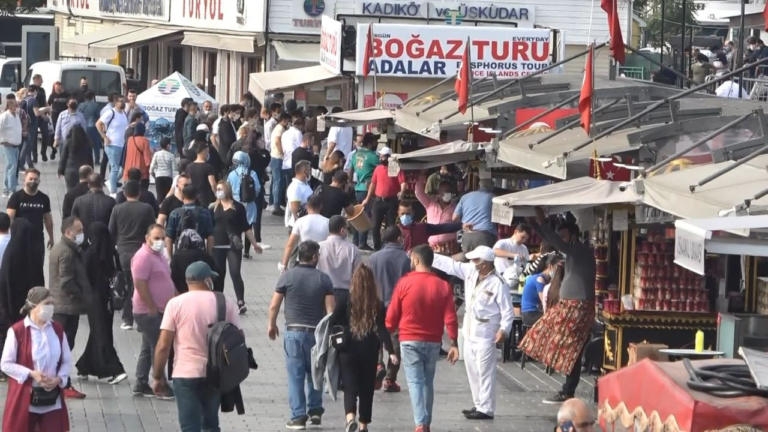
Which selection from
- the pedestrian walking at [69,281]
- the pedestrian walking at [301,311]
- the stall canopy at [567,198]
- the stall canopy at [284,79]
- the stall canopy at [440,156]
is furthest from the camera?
the stall canopy at [284,79]

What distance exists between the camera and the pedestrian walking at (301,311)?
12.9 metres

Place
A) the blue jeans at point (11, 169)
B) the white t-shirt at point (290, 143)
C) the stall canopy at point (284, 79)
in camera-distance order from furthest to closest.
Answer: the stall canopy at point (284, 79)
the blue jeans at point (11, 169)
the white t-shirt at point (290, 143)

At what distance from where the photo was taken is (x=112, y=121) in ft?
93.5

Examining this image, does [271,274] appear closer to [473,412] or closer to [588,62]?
[588,62]

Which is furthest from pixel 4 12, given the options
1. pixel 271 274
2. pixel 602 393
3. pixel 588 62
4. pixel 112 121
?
pixel 602 393

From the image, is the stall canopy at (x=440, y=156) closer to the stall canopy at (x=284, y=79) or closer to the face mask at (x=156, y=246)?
Answer: the face mask at (x=156, y=246)

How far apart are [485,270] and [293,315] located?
156cm

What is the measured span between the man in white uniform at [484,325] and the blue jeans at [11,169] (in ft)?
50.7

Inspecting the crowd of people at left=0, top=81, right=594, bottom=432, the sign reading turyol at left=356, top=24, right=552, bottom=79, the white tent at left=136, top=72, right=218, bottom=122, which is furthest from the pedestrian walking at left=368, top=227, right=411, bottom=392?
the white tent at left=136, top=72, right=218, bottom=122

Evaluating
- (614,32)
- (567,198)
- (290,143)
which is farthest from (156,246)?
(290,143)

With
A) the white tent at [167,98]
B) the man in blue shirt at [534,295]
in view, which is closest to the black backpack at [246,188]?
the man in blue shirt at [534,295]

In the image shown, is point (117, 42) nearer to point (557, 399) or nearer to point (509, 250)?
point (509, 250)

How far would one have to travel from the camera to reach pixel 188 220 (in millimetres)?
16094

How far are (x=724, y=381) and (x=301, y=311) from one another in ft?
15.4
